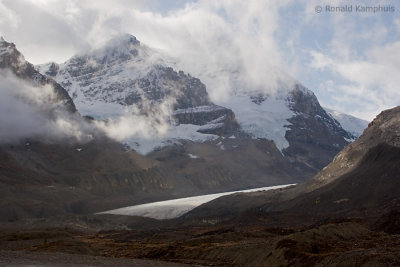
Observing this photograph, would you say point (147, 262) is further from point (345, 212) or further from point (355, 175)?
point (355, 175)

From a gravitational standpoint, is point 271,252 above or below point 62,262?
below

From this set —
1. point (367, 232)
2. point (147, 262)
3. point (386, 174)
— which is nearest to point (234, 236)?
point (367, 232)

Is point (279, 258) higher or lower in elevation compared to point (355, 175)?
lower

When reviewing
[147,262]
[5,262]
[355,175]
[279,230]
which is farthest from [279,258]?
[355,175]

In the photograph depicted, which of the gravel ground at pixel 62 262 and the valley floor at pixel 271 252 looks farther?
the gravel ground at pixel 62 262

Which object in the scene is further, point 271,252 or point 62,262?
point 62,262

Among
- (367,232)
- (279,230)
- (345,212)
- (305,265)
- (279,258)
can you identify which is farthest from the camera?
(345,212)

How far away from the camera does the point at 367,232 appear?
95.6 meters

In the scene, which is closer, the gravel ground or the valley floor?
the valley floor

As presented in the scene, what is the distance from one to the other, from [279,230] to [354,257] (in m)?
72.5

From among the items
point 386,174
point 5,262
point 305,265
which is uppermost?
point 386,174

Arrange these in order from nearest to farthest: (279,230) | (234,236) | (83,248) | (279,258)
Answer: (279,258), (83,248), (234,236), (279,230)

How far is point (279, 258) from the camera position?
64.6 m

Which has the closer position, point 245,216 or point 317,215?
point 317,215
